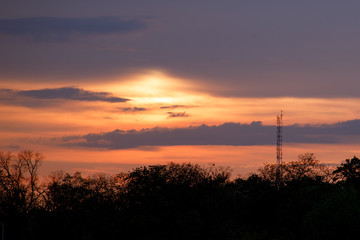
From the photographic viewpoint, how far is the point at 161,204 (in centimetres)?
6259

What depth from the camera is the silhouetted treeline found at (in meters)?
60.5

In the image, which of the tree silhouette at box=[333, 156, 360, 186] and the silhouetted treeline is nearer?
the silhouetted treeline

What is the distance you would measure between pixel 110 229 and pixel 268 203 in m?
22.8

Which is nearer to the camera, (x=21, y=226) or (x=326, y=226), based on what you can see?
(x=326, y=226)

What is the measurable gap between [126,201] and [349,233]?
26.9 metres

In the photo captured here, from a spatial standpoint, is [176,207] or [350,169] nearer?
[176,207]

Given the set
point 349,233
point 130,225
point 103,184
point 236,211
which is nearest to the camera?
point 349,233

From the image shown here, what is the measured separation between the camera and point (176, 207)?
206ft

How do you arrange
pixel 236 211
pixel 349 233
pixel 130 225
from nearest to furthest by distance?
pixel 349 233
pixel 130 225
pixel 236 211

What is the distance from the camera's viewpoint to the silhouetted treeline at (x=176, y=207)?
60.5 metres

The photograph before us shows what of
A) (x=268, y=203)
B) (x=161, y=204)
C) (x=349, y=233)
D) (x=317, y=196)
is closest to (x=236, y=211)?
(x=268, y=203)

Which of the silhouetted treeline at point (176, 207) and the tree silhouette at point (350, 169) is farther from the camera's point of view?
the tree silhouette at point (350, 169)

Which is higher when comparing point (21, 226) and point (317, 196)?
point (317, 196)

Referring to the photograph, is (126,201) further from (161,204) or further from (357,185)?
(357,185)
